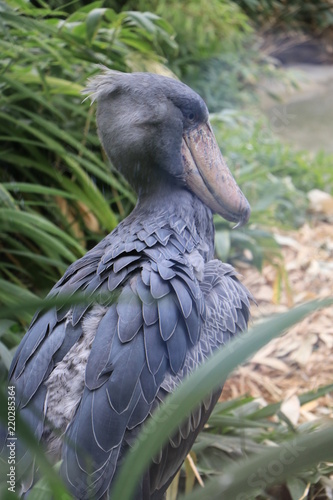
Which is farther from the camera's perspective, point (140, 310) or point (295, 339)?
point (295, 339)

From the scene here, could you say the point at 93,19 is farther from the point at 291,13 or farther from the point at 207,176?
the point at 291,13

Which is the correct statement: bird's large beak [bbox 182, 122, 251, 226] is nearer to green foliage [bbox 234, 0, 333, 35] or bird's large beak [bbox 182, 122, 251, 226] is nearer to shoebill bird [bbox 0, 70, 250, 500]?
shoebill bird [bbox 0, 70, 250, 500]

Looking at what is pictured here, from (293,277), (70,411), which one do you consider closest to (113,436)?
(70,411)

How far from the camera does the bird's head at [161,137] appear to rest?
1683 millimetres

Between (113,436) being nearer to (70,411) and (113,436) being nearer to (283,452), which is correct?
(70,411)

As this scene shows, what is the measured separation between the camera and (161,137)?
1712 mm

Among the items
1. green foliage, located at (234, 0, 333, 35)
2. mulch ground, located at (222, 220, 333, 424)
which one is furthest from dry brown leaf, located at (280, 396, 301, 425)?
green foliage, located at (234, 0, 333, 35)

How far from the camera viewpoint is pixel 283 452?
0.56 m

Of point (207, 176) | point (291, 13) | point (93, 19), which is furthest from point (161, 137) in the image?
point (291, 13)

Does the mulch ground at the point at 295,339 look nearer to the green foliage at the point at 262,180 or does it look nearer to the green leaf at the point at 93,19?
the green foliage at the point at 262,180

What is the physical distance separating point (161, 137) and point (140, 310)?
0.51 metres

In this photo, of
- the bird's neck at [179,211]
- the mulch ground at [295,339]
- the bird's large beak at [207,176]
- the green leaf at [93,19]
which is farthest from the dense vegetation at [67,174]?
the bird's large beak at [207,176]

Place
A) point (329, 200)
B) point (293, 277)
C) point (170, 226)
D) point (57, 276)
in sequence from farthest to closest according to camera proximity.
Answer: point (329, 200) → point (293, 277) → point (57, 276) → point (170, 226)

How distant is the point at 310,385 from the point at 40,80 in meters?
1.50
